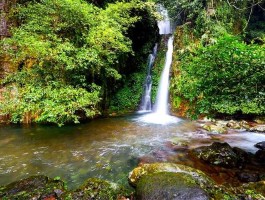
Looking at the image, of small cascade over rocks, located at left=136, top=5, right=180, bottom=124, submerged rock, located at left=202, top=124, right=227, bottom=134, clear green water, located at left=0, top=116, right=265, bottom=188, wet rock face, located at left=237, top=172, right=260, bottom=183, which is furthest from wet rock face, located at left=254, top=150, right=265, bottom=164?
small cascade over rocks, located at left=136, top=5, right=180, bottom=124

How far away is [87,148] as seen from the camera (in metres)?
6.49

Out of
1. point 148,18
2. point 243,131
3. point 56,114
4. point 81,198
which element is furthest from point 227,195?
point 148,18

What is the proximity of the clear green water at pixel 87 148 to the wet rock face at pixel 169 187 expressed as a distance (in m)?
1.19

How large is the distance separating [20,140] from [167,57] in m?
10.5

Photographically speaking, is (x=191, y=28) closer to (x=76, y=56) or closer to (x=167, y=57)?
(x=167, y=57)

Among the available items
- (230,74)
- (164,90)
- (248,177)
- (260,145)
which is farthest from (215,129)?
(164,90)

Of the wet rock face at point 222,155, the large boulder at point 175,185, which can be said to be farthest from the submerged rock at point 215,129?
the large boulder at point 175,185

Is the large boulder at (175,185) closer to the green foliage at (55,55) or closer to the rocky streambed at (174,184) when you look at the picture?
the rocky streambed at (174,184)

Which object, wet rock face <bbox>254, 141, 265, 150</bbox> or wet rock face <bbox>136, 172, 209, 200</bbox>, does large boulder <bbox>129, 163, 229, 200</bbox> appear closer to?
wet rock face <bbox>136, 172, 209, 200</bbox>

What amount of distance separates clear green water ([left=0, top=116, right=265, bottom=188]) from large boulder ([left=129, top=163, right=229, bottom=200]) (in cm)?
113

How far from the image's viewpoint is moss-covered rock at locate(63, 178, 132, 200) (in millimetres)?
3305

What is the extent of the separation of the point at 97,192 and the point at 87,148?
3.18 metres

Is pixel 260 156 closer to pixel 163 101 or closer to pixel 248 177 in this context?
pixel 248 177

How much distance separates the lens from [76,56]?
25.2 ft
